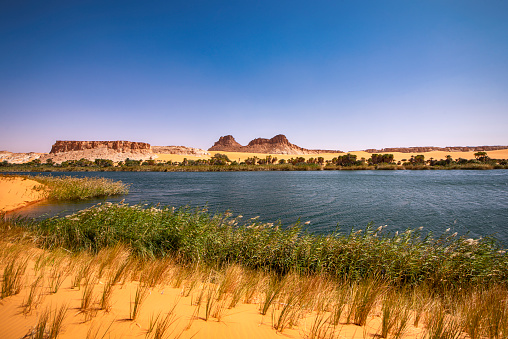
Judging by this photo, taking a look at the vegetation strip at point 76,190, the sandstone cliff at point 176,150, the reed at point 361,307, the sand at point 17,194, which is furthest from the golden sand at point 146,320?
the sandstone cliff at point 176,150

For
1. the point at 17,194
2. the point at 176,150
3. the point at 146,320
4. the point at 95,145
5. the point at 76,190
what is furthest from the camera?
the point at 176,150

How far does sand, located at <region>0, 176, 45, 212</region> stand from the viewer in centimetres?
1753

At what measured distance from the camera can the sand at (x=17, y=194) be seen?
17.5 meters

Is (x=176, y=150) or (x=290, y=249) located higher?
(x=176, y=150)

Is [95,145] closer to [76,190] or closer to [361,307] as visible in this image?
[76,190]

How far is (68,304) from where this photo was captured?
3.81 m

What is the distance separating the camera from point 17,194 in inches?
772

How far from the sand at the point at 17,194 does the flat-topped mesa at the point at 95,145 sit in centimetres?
13036

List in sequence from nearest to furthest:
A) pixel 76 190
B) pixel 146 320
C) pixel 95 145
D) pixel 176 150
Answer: pixel 146 320 < pixel 76 190 < pixel 95 145 < pixel 176 150

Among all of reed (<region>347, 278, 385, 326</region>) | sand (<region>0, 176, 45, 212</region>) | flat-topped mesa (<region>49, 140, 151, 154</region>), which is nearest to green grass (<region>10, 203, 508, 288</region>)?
reed (<region>347, 278, 385, 326</region>)

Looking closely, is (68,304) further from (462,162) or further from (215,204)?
(462,162)

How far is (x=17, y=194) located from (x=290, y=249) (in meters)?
23.6

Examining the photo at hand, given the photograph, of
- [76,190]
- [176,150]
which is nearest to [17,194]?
[76,190]

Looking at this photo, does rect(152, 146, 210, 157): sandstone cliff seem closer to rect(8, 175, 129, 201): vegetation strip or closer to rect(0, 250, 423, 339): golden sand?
rect(8, 175, 129, 201): vegetation strip
